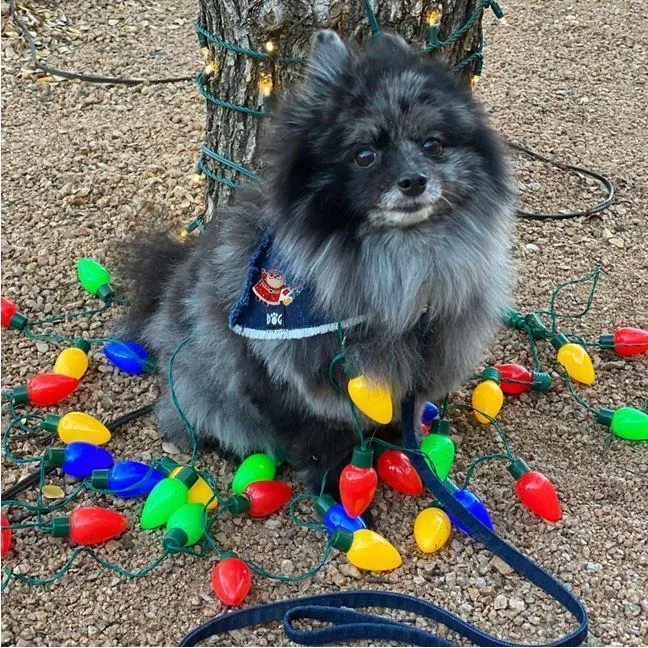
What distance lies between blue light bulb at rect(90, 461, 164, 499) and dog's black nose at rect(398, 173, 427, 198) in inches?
56.1

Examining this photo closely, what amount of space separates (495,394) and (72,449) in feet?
5.21

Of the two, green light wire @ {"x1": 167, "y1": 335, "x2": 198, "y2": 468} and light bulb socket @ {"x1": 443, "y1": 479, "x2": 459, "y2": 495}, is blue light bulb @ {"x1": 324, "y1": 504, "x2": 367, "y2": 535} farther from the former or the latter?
green light wire @ {"x1": 167, "y1": 335, "x2": 198, "y2": 468}

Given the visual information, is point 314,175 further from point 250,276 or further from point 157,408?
point 157,408

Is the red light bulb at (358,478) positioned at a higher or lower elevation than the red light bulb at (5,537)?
higher

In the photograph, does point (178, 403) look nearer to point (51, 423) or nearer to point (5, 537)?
point (51, 423)

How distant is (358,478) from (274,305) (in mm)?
626

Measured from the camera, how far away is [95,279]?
150 inches

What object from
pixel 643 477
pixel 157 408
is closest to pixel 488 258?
pixel 643 477

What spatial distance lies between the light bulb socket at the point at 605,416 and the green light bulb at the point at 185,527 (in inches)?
60.1

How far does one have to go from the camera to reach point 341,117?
2.40 meters

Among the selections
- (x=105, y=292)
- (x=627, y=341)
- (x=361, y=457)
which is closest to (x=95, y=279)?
(x=105, y=292)

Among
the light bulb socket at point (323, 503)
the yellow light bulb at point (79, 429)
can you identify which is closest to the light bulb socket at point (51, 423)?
the yellow light bulb at point (79, 429)

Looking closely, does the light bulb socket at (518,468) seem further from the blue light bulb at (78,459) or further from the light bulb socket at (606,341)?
the blue light bulb at (78,459)

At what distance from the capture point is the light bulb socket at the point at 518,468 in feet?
9.57
